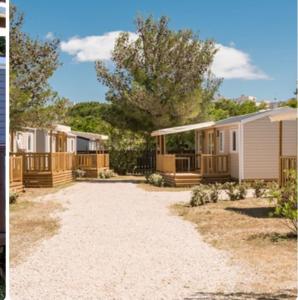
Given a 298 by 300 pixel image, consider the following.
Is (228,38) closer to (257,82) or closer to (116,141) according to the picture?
(257,82)

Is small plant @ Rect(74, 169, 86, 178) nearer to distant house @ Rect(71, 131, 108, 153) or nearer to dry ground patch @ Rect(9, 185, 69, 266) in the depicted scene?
distant house @ Rect(71, 131, 108, 153)

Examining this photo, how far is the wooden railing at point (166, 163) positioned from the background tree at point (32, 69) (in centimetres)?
443

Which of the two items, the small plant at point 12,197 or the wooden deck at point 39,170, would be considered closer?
the small plant at point 12,197

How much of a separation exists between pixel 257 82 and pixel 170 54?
1661 centimetres

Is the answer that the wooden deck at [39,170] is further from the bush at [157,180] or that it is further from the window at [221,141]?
the window at [221,141]

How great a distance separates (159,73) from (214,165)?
612 cm

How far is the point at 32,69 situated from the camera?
51.1 feet

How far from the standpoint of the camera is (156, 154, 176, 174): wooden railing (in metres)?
18.1

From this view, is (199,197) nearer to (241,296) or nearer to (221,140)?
(241,296)

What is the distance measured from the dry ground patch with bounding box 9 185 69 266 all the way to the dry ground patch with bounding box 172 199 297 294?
2367 millimetres

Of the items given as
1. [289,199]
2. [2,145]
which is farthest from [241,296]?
[289,199]

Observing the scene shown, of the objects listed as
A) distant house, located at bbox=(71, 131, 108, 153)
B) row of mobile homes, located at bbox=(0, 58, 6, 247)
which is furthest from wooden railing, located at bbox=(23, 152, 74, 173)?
row of mobile homes, located at bbox=(0, 58, 6, 247)

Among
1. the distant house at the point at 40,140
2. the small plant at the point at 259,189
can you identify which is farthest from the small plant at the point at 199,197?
the distant house at the point at 40,140

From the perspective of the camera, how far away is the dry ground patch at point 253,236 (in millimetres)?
5789
